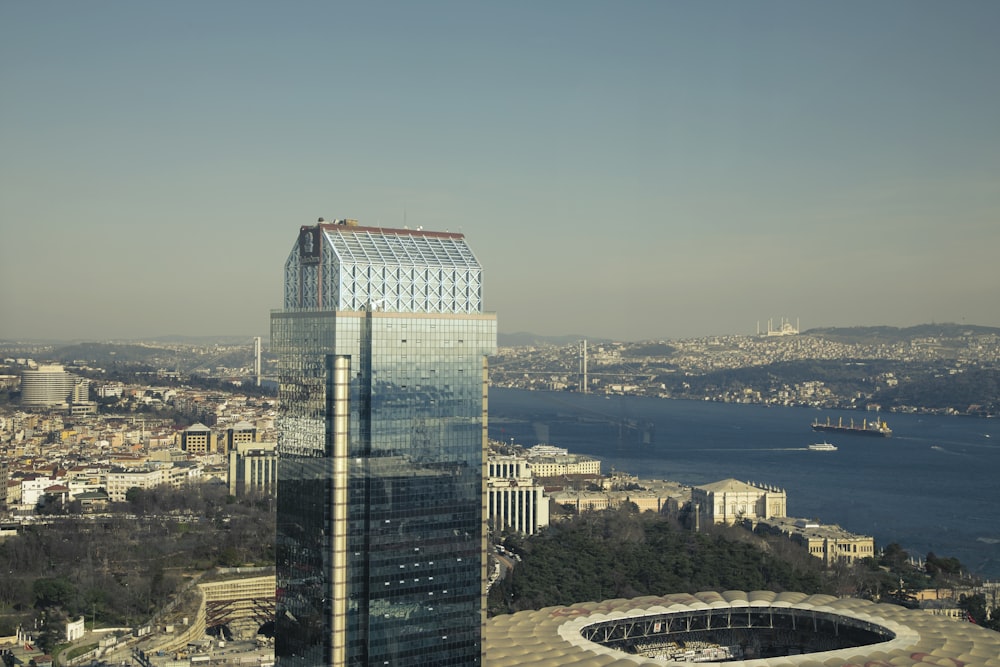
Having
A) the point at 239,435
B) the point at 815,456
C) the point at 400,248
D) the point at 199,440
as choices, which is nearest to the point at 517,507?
the point at 239,435

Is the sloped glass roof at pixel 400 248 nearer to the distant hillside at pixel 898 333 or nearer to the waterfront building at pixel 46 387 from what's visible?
the waterfront building at pixel 46 387

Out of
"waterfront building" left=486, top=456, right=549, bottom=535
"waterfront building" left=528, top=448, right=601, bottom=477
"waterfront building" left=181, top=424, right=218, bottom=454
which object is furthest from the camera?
"waterfront building" left=181, top=424, right=218, bottom=454

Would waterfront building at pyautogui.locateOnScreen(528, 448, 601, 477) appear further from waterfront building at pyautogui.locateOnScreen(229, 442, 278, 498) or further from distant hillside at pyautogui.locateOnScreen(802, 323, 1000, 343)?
distant hillside at pyautogui.locateOnScreen(802, 323, 1000, 343)

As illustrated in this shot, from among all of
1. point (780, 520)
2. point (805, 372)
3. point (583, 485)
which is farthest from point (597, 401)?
point (780, 520)

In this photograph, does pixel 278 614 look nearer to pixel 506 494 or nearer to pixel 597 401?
pixel 506 494

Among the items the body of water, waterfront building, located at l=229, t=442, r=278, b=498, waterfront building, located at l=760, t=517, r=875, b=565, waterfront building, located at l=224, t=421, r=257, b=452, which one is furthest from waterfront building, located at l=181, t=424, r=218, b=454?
waterfront building, located at l=760, t=517, r=875, b=565

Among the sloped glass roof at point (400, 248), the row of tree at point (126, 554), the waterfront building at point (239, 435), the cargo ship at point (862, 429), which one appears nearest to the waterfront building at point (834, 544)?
the row of tree at point (126, 554)
